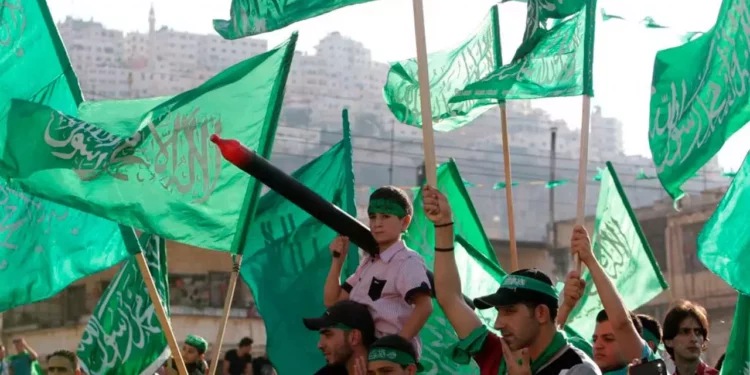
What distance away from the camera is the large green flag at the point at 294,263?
9.30 m

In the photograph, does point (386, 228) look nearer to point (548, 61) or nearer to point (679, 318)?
point (679, 318)

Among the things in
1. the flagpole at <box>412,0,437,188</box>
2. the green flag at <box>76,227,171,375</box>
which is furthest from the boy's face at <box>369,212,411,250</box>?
the green flag at <box>76,227,171,375</box>

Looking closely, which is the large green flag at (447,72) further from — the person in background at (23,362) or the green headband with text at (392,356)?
the green headband with text at (392,356)

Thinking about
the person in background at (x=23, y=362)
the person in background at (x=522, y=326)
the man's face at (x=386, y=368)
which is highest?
the person in background at (x=522, y=326)

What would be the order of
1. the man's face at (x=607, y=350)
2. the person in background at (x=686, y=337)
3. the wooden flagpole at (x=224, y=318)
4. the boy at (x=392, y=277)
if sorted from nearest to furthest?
the man's face at (x=607, y=350) < the boy at (x=392, y=277) < the person in background at (x=686, y=337) < the wooden flagpole at (x=224, y=318)

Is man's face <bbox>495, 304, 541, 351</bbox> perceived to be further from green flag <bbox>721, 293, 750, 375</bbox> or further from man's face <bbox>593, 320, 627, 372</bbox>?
green flag <bbox>721, 293, 750, 375</bbox>

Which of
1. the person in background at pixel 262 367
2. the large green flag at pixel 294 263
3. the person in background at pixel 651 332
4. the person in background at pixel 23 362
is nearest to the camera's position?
the person in background at pixel 651 332

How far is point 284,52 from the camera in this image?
8695 millimetres

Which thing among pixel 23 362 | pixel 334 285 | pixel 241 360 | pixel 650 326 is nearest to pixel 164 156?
pixel 334 285

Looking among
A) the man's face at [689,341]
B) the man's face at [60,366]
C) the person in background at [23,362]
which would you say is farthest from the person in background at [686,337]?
the person in background at [23,362]

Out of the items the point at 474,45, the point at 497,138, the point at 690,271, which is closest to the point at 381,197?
the point at 474,45

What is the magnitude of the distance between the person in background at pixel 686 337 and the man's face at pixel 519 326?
1.94 m

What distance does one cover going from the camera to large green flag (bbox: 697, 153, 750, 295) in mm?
6715

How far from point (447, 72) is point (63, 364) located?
368 centimetres
